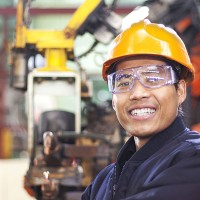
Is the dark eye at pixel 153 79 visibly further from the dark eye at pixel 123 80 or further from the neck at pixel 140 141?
the neck at pixel 140 141

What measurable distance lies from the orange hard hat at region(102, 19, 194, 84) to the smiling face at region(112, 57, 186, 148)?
0.04 meters

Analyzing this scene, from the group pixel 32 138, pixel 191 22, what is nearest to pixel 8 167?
pixel 32 138

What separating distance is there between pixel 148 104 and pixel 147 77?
9cm

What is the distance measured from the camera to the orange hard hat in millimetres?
1825

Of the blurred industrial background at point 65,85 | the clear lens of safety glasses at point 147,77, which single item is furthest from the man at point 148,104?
the blurred industrial background at point 65,85

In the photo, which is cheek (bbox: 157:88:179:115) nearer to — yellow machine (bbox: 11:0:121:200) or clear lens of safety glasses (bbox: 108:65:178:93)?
clear lens of safety glasses (bbox: 108:65:178:93)

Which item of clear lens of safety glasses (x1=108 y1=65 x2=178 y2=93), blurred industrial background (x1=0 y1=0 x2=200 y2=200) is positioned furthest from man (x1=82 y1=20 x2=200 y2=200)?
blurred industrial background (x1=0 y1=0 x2=200 y2=200)

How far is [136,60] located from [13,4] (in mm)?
8395

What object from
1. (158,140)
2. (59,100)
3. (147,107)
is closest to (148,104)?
(147,107)

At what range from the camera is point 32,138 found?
227 inches

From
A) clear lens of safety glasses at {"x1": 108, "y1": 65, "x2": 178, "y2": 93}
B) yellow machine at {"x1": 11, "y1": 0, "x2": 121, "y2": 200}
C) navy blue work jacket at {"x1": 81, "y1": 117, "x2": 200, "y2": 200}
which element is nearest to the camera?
navy blue work jacket at {"x1": 81, "y1": 117, "x2": 200, "y2": 200}

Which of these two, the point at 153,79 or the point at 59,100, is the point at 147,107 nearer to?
the point at 153,79

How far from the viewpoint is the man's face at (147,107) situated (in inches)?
71.1

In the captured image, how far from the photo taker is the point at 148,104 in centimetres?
180
